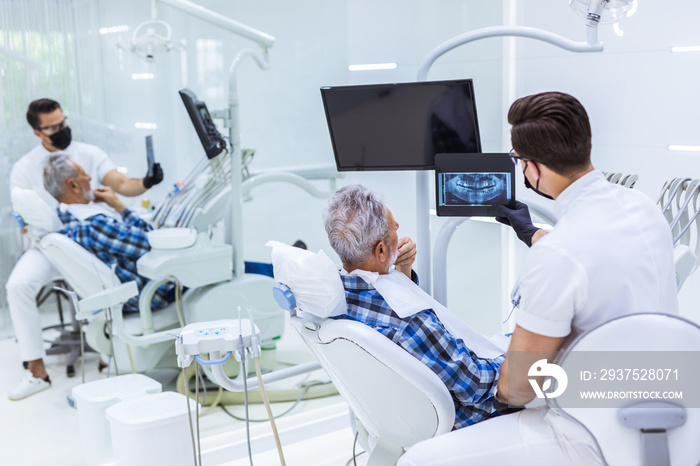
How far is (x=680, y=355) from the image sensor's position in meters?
1.25

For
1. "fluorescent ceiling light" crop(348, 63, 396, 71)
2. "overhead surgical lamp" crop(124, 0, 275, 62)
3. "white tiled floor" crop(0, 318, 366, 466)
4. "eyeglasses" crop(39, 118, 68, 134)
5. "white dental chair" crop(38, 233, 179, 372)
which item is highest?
"overhead surgical lamp" crop(124, 0, 275, 62)

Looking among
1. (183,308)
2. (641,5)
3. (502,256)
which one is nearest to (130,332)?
(183,308)

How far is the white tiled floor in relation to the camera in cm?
260

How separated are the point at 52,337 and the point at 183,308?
139 centimetres

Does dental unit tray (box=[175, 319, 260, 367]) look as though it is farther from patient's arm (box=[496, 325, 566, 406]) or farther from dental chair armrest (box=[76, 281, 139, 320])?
dental chair armrest (box=[76, 281, 139, 320])

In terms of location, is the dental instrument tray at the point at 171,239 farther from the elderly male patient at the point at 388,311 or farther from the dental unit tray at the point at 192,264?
A: the elderly male patient at the point at 388,311

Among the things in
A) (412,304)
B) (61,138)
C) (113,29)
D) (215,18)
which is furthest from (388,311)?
(113,29)

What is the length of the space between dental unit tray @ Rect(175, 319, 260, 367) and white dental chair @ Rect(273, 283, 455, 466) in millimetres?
181

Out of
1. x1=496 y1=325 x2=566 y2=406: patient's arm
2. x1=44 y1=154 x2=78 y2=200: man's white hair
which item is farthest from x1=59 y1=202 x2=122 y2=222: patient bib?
x1=496 y1=325 x2=566 y2=406: patient's arm

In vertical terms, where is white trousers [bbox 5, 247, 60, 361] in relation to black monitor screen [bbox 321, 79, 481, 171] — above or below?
below

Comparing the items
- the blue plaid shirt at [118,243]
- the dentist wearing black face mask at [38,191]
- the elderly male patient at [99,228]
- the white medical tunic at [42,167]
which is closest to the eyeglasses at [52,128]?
the dentist wearing black face mask at [38,191]

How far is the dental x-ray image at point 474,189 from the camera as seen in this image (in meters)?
1.95

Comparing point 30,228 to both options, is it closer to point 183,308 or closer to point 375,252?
point 183,308

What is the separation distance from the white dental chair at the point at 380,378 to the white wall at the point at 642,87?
1.26 meters
